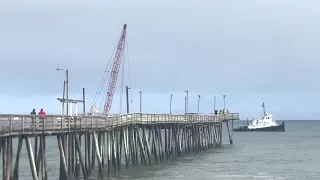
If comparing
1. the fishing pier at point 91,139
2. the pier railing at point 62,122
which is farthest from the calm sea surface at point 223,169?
the pier railing at point 62,122

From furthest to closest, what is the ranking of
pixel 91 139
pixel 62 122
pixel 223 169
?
pixel 223 169, pixel 91 139, pixel 62 122

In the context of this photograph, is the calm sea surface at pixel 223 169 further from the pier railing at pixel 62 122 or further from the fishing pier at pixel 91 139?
the pier railing at pixel 62 122

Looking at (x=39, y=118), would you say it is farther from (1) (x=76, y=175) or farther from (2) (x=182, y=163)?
(2) (x=182, y=163)

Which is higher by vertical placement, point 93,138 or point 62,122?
point 62,122

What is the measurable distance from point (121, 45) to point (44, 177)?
50.6 metres

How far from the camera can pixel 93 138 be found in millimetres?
38938

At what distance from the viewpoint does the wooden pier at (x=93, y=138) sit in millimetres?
28641

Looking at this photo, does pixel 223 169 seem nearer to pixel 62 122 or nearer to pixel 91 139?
pixel 91 139

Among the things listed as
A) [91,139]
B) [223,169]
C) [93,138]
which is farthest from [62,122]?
[223,169]

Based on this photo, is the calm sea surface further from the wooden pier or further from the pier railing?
the pier railing

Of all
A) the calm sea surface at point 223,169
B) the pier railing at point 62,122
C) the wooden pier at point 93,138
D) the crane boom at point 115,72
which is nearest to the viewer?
the pier railing at point 62,122

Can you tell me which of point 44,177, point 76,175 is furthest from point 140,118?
point 44,177

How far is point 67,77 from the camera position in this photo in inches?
1665

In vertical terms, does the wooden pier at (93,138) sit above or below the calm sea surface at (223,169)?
above
